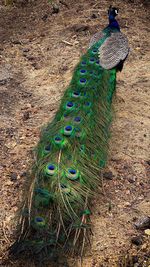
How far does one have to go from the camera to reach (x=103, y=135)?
378cm

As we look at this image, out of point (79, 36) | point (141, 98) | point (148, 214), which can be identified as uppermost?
point (79, 36)

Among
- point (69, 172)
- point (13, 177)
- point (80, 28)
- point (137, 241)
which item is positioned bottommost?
point (137, 241)

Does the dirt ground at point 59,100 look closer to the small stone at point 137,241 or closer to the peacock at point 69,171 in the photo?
the small stone at point 137,241

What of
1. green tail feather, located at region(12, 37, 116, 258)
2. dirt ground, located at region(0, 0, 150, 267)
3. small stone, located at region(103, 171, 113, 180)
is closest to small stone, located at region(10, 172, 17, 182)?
dirt ground, located at region(0, 0, 150, 267)

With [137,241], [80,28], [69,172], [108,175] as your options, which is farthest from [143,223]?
[80,28]

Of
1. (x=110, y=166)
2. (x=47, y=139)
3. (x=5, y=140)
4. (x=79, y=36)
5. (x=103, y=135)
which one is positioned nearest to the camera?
(x=47, y=139)

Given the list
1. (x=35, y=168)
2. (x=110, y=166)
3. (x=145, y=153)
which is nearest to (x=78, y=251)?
(x=35, y=168)

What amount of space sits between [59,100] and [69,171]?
1382 millimetres

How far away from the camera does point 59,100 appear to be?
173 inches

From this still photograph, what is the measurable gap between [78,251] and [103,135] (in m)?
1.18

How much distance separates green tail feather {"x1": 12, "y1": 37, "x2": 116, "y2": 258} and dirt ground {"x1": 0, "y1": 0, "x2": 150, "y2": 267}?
26cm

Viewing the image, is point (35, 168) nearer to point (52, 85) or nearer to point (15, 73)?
point (52, 85)

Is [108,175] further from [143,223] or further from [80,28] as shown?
[80,28]

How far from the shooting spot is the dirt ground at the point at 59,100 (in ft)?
11.2
